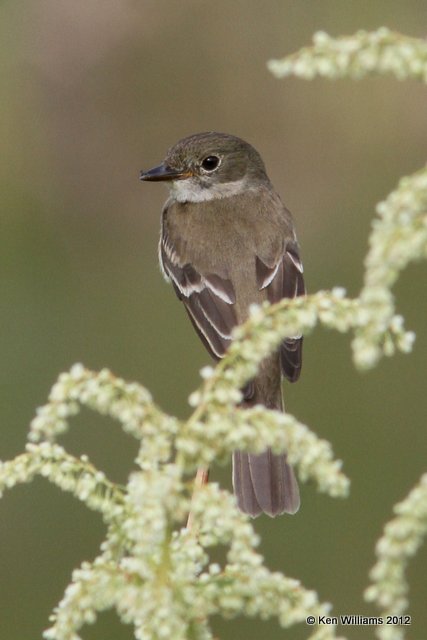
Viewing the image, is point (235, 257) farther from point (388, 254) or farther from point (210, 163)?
point (388, 254)

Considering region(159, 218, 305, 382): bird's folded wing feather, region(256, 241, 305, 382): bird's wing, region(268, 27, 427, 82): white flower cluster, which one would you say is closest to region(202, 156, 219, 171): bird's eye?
region(159, 218, 305, 382): bird's folded wing feather

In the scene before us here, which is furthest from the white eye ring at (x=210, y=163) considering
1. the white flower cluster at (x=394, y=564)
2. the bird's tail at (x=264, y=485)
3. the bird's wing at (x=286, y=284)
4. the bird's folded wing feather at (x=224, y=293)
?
the white flower cluster at (x=394, y=564)

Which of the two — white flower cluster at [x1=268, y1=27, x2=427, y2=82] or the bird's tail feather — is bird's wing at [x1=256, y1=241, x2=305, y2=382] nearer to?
the bird's tail feather

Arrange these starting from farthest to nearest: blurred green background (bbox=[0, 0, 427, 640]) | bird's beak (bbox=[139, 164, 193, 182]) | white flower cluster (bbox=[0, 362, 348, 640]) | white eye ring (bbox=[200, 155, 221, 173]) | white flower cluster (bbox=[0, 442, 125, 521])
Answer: blurred green background (bbox=[0, 0, 427, 640]) < white eye ring (bbox=[200, 155, 221, 173]) < bird's beak (bbox=[139, 164, 193, 182]) < white flower cluster (bbox=[0, 442, 125, 521]) < white flower cluster (bbox=[0, 362, 348, 640])

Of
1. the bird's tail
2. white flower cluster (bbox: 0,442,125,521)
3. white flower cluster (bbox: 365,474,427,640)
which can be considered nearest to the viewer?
white flower cluster (bbox: 365,474,427,640)

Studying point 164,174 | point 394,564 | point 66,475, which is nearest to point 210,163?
point 164,174

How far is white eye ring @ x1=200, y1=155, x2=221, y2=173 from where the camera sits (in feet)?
21.1

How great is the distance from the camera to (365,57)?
72.9 inches

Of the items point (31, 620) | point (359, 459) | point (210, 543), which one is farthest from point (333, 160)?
point (210, 543)

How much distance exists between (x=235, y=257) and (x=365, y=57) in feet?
12.4

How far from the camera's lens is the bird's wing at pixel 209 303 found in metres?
5.33

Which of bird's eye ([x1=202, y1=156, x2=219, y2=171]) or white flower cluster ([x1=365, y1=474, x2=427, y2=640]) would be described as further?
bird's eye ([x1=202, y1=156, x2=219, y2=171])

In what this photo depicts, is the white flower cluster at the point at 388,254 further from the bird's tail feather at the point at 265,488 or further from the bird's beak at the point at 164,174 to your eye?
the bird's beak at the point at 164,174

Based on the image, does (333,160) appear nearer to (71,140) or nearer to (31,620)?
(71,140)
